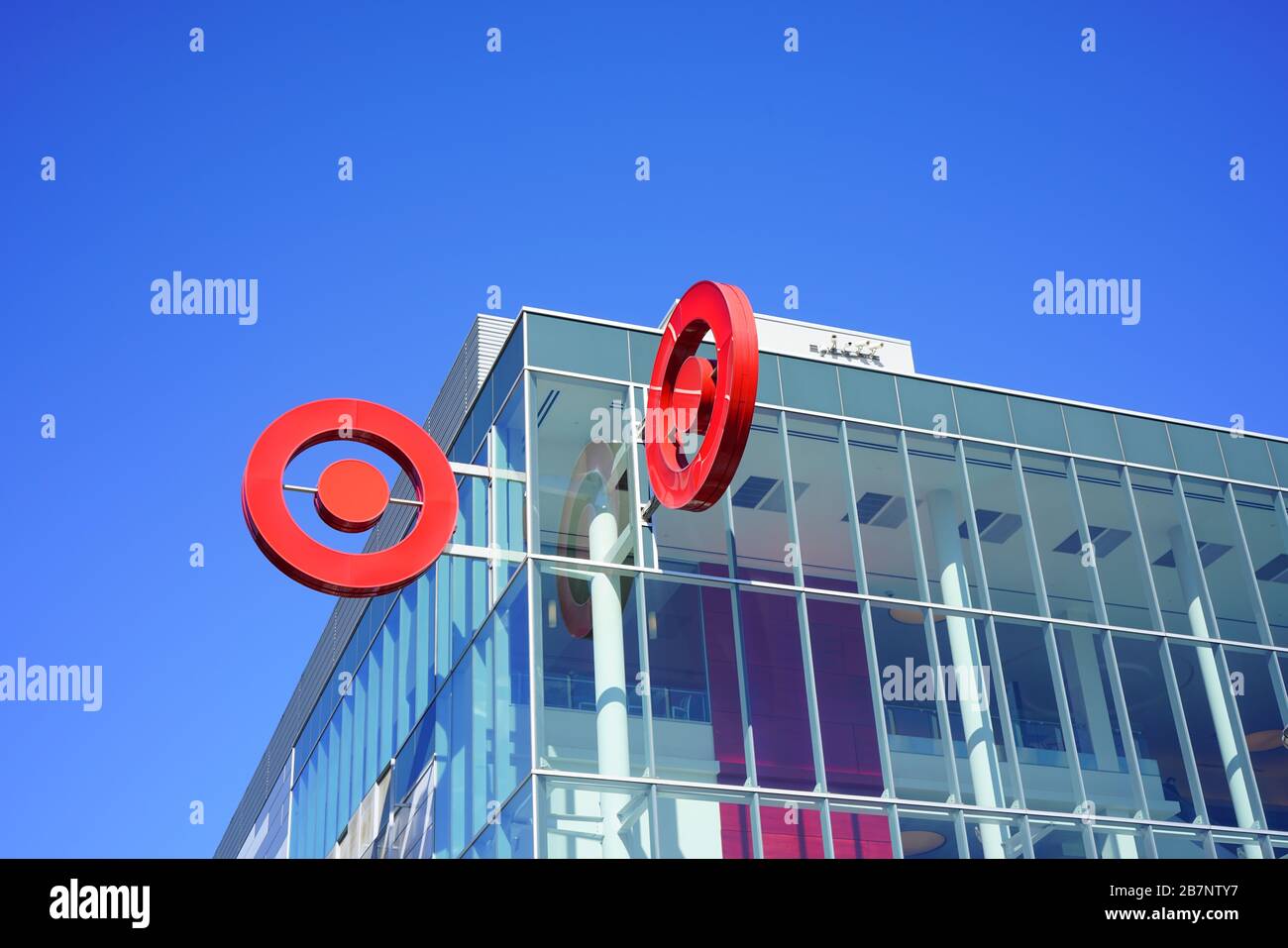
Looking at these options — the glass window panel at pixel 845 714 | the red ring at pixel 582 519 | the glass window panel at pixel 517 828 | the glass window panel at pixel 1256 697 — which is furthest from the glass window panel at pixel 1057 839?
the glass window panel at pixel 517 828

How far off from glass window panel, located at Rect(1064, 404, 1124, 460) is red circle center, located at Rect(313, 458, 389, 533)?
12153 mm

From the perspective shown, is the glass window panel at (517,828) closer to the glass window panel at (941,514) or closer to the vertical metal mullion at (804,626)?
the vertical metal mullion at (804,626)

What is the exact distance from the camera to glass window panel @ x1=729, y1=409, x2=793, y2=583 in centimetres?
2091

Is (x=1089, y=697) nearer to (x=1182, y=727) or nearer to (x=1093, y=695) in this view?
(x=1093, y=695)

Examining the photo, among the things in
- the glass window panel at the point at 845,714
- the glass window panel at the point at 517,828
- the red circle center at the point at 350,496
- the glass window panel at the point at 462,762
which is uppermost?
the glass window panel at the point at 845,714

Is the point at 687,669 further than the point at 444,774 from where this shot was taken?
No

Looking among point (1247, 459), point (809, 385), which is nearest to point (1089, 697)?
point (1247, 459)

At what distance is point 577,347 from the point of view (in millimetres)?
21219

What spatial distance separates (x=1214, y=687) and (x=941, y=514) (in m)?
5.12

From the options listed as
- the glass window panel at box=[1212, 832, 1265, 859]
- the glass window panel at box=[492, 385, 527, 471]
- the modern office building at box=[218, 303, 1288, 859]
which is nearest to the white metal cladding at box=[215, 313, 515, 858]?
the modern office building at box=[218, 303, 1288, 859]

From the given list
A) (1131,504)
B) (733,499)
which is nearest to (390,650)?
(733,499)

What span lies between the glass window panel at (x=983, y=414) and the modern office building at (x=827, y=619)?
0.17 ft

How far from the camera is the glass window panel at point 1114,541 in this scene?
24094mm
